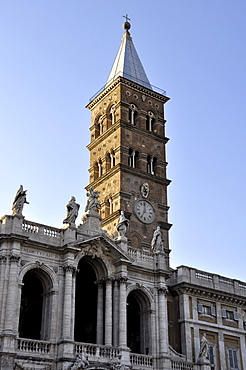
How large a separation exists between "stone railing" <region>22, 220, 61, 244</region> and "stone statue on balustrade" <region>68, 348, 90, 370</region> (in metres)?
8.33

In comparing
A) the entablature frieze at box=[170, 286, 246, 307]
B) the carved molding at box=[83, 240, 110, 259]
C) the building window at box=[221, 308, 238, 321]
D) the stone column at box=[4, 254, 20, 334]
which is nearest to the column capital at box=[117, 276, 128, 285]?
the carved molding at box=[83, 240, 110, 259]

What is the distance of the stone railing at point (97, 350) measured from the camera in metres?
39.2

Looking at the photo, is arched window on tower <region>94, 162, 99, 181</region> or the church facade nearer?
A: the church facade

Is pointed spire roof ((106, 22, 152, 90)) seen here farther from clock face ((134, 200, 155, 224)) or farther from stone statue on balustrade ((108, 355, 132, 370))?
stone statue on balustrade ((108, 355, 132, 370))

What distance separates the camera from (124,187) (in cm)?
5644

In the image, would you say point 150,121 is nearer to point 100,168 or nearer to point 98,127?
point 98,127

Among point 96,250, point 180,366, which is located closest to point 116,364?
point 180,366

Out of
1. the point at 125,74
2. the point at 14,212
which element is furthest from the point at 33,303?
the point at 125,74

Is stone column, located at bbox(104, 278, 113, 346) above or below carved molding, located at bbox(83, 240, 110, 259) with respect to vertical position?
below

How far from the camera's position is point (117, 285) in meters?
43.4

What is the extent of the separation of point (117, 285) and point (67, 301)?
5.00 m

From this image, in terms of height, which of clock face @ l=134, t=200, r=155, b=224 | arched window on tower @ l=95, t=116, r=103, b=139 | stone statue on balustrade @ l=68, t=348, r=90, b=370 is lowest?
stone statue on balustrade @ l=68, t=348, r=90, b=370

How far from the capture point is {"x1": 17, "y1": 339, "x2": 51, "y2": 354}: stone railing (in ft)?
122

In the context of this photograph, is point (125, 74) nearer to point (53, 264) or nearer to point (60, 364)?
point (53, 264)
